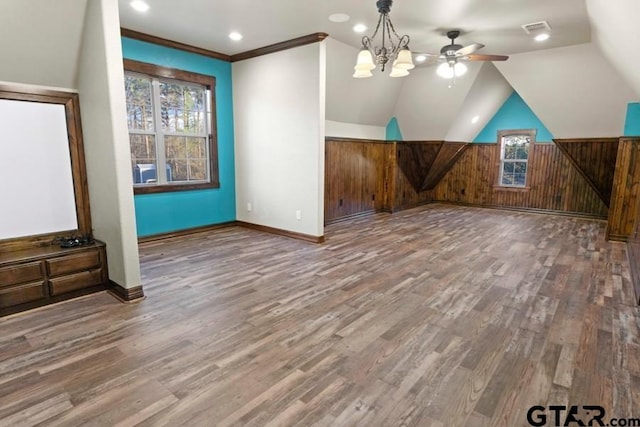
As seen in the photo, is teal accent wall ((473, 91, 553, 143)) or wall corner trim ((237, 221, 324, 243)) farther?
teal accent wall ((473, 91, 553, 143))

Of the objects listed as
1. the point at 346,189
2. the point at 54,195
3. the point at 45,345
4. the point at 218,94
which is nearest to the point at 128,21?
the point at 218,94

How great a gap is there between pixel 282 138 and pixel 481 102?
4520 mm

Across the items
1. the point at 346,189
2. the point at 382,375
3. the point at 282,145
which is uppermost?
the point at 282,145

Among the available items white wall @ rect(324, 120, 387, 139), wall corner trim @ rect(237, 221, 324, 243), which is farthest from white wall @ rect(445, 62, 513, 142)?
wall corner trim @ rect(237, 221, 324, 243)

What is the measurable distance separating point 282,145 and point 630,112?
203 inches

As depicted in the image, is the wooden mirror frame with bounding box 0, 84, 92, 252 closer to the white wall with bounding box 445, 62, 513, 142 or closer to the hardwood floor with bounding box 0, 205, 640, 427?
the hardwood floor with bounding box 0, 205, 640, 427

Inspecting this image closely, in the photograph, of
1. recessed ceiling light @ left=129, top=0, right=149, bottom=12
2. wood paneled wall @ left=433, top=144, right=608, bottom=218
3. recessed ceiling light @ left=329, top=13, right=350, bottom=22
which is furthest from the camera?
wood paneled wall @ left=433, top=144, right=608, bottom=218

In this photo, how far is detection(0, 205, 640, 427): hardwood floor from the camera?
1.83m

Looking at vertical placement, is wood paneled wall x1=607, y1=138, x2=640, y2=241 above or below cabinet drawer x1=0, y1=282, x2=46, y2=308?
above

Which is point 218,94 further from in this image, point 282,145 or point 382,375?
point 382,375

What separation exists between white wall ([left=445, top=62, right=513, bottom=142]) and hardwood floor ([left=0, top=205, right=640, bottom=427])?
371cm

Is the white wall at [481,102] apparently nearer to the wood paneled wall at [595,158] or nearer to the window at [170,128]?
the wood paneled wall at [595,158]

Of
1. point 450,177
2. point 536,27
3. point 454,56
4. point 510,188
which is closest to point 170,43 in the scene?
point 454,56

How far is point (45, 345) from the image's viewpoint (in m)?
2.38
